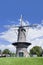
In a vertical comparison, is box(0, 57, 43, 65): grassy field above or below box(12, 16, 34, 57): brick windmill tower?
below

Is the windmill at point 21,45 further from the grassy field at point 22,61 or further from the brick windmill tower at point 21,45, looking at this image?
the grassy field at point 22,61

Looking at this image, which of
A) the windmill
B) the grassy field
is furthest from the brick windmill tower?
the grassy field

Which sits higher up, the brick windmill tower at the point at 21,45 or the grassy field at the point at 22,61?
the brick windmill tower at the point at 21,45

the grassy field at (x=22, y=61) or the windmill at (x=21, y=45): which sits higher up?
the windmill at (x=21, y=45)

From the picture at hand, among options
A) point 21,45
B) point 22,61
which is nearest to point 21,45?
point 21,45

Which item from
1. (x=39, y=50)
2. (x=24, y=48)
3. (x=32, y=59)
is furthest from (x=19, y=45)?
(x=39, y=50)

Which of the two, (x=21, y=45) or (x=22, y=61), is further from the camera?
(x=21, y=45)

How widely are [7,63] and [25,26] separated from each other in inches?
1107

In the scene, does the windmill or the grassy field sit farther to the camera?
the windmill

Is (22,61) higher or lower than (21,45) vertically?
lower

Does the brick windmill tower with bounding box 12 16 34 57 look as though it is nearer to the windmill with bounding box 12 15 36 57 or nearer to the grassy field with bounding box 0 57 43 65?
the windmill with bounding box 12 15 36 57

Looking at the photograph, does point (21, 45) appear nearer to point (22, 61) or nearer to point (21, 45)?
point (21, 45)

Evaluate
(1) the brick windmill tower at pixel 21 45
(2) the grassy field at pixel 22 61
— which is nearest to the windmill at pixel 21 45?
(1) the brick windmill tower at pixel 21 45

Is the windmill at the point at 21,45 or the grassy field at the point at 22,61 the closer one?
the grassy field at the point at 22,61
